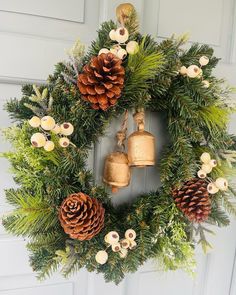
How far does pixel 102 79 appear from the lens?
467 mm

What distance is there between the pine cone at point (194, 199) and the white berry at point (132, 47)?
28 centimetres

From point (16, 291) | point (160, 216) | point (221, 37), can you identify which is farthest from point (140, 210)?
point (221, 37)

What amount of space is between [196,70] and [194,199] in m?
0.25

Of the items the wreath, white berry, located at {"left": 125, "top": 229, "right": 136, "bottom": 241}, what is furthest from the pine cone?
white berry, located at {"left": 125, "top": 229, "right": 136, "bottom": 241}

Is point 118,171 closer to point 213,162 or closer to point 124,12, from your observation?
point 213,162

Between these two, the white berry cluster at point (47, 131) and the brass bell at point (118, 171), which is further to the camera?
the brass bell at point (118, 171)

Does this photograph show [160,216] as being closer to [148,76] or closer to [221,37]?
[148,76]

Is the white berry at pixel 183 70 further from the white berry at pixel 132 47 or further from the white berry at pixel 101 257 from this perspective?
the white berry at pixel 101 257

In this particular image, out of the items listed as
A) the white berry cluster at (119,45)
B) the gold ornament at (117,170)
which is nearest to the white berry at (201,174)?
the gold ornament at (117,170)

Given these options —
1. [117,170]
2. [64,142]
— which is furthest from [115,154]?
[64,142]

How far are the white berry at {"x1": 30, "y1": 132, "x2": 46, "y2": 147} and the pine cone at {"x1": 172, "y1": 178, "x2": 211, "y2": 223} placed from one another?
0.29 m

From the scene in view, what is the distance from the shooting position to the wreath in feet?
1.61

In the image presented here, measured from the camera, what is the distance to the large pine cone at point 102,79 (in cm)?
47

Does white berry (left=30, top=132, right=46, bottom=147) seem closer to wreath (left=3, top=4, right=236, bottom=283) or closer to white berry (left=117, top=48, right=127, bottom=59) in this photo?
wreath (left=3, top=4, right=236, bottom=283)
